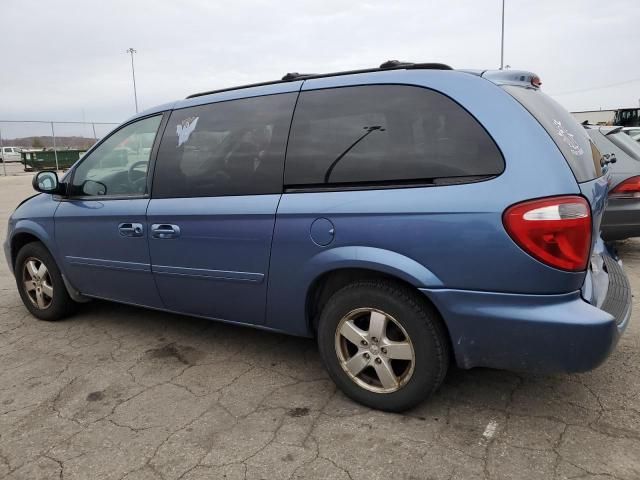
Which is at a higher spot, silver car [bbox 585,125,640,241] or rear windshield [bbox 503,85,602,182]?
rear windshield [bbox 503,85,602,182]

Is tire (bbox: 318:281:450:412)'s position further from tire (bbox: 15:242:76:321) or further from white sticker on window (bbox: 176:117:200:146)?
tire (bbox: 15:242:76:321)

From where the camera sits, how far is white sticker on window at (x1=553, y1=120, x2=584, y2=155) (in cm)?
237

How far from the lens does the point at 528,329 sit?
2176 mm

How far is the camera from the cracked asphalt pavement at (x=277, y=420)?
2.23 m

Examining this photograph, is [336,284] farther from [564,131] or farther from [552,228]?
[564,131]

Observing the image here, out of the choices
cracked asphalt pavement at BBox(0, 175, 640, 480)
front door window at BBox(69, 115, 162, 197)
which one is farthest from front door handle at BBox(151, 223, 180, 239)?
cracked asphalt pavement at BBox(0, 175, 640, 480)

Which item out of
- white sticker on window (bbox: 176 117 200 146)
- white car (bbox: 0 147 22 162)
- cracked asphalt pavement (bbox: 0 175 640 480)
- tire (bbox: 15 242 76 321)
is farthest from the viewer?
white car (bbox: 0 147 22 162)

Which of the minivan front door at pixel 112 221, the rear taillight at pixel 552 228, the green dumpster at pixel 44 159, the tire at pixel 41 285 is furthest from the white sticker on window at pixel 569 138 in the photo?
the green dumpster at pixel 44 159

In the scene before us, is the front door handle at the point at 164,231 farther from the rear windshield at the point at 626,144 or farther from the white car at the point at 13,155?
the white car at the point at 13,155

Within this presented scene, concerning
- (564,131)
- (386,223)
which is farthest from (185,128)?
(564,131)

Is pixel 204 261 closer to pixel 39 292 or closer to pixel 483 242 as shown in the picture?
pixel 483 242

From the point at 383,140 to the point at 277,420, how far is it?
4.98 feet

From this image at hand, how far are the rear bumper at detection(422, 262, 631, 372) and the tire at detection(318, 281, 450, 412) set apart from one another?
4.3 inches

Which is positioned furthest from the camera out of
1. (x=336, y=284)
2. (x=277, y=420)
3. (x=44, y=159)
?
(x=44, y=159)
